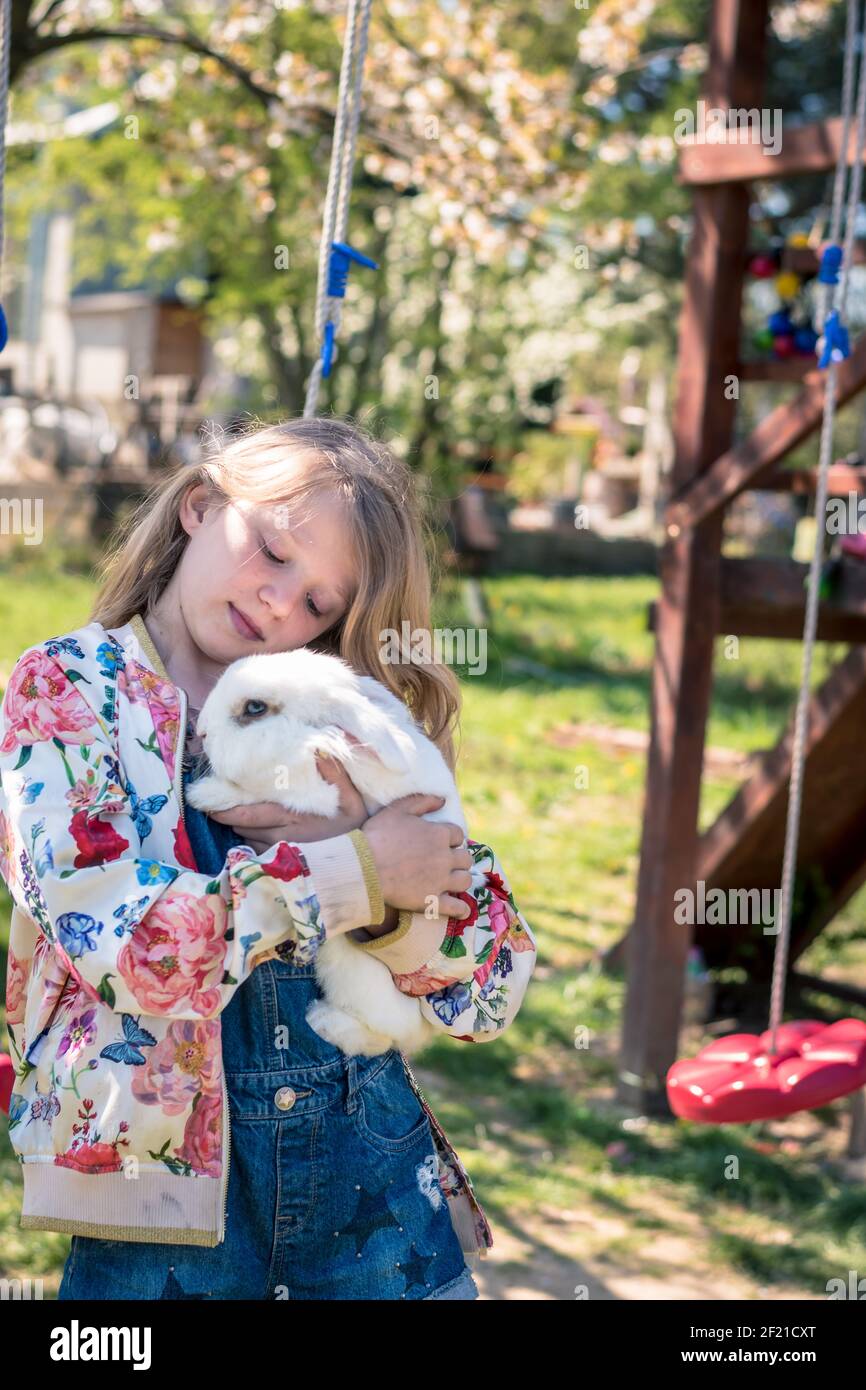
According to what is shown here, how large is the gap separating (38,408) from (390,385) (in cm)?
379

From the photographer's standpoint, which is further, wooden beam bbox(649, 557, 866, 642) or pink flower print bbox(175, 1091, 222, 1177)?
wooden beam bbox(649, 557, 866, 642)

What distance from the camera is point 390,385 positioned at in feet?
52.4

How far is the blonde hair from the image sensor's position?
77.3 inches

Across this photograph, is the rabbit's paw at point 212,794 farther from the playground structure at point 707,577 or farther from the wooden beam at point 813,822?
the wooden beam at point 813,822

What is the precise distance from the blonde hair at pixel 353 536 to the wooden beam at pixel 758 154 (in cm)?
279

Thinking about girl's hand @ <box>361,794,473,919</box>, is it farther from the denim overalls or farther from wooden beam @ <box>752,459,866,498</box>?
wooden beam @ <box>752,459,866,498</box>

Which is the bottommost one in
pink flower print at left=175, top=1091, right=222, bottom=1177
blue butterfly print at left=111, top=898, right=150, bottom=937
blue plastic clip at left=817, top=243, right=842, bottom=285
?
pink flower print at left=175, top=1091, right=222, bottom=1177

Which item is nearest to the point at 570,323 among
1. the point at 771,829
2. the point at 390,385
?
the point at 390,385

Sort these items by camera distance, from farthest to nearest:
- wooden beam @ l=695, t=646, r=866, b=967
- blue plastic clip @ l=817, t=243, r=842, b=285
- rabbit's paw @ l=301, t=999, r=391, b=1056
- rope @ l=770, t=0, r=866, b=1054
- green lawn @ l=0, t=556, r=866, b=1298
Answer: wooden beam @ l=695, t=646, r=866, b=967 < green lawn @ l=0, t=556, r=866, b=1298 < blue plastic clip @ l=817, t=243, r=842, b=285 < rope @ l=770, t=0, r=866, b=1054 < rabbit's paw @ l=301, t=999, r=391, b=1056

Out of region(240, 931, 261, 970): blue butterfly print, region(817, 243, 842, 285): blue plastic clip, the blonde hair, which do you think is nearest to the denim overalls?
region(240, 931, 261, 970): blue butterfly print

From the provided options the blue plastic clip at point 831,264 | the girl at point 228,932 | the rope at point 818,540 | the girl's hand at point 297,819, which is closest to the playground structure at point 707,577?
the rope at point 818,540

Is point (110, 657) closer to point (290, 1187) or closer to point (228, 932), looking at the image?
point (228, 932)

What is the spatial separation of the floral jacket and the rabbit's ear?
0.38 feet
